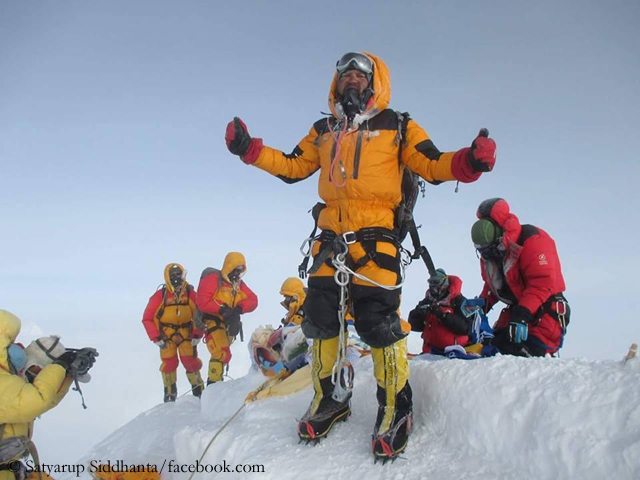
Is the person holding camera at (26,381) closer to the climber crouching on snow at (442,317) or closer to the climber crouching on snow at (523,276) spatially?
the climber crouching on snow at (442,317)

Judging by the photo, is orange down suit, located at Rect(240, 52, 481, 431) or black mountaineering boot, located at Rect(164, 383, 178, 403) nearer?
orange down suit, located at Rect(240, 52, 481, 431)

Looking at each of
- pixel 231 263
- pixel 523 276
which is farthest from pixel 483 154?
pixel 231 263

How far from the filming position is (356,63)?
3.39m

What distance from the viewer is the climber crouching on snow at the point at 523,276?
4469 millimetres

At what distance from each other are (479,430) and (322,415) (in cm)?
106

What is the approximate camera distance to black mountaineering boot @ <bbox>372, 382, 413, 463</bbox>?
2.82 meters

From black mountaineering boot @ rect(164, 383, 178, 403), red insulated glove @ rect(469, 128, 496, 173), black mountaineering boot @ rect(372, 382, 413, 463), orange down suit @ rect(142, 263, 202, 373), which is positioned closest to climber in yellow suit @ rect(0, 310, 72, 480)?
black mountaineering boot @ rect(372, 382, 413, 463)

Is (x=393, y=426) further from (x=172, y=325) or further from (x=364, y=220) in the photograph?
(x=172, y=325)

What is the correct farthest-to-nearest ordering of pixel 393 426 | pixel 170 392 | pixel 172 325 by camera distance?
pixel 170 392 < pixel 172 325 < pixel 393 426

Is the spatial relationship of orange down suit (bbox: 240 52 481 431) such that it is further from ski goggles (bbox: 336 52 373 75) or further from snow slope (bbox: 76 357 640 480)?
snow slope (bbox: 76 357 640 480)

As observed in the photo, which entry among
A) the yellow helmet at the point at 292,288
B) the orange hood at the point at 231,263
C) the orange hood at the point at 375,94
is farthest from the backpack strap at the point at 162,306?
the orange hood at the point at 375,94

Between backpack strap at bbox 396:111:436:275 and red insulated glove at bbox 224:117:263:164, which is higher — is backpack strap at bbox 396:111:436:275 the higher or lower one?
the lower one

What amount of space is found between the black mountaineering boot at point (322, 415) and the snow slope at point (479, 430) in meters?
0.06

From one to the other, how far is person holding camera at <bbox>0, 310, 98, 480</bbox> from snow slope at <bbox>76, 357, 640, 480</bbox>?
3.36 feet
